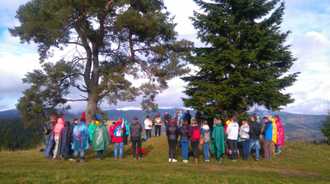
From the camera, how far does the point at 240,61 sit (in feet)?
38.5

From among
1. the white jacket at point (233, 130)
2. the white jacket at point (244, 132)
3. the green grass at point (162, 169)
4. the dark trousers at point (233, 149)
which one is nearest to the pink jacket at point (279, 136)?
the green grass at point (162, 169)

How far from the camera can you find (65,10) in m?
13.1

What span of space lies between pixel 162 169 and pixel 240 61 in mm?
7542

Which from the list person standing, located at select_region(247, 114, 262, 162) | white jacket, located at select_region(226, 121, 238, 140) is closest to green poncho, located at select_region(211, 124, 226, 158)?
white jacket, located at select_region(226, 121, 238, 140)

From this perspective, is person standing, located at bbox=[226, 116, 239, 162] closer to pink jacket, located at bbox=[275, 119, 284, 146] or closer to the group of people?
the group of people

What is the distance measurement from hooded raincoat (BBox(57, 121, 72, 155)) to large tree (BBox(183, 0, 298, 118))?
6.58 meters

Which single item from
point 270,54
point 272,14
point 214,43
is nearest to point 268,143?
point 270,54

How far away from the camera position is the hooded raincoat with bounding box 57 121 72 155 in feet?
30.4

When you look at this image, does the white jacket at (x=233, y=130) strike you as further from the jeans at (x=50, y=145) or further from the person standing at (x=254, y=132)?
the jeans at (x=50, y=145)

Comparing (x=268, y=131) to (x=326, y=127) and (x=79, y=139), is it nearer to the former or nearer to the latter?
(x=79, y=139)

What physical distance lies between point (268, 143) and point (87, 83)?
45.7 ft

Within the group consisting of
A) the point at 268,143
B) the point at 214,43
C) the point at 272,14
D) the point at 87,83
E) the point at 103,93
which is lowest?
the point at 268,143

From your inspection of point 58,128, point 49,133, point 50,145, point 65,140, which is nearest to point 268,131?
point 65,140

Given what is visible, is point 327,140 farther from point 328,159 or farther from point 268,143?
point 268,143
